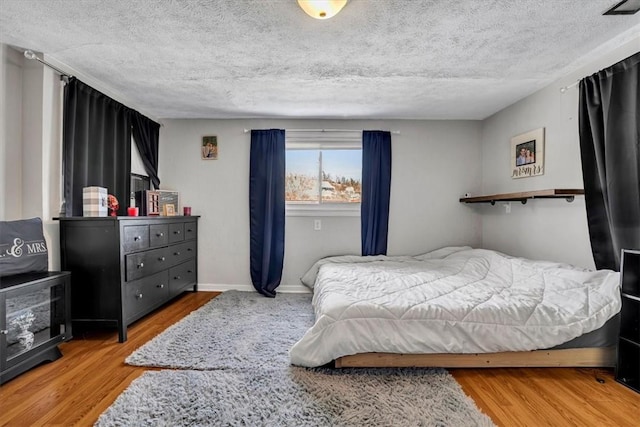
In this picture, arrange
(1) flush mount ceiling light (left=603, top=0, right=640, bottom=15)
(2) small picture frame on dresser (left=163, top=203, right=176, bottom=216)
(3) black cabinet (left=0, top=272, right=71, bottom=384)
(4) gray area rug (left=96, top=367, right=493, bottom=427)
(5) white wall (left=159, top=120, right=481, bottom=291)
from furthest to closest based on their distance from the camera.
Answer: (5) white wall (left=159, top=120, right=481, bottom=291)
(2) small picture frame on dresser (left=163, top=203, right=176, bottom=216)
(3) black cabinet (left=0, top=272, right=71, bottom=384)
(1) flush mount ceiling light (left=603, top=0, right=640, bottom=15)
(4) gray area rug (left=96, top=367, right=493, bottom=427)

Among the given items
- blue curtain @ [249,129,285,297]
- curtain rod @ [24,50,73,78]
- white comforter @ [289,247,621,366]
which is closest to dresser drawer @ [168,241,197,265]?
blue curtain @ [249,129,285,297]

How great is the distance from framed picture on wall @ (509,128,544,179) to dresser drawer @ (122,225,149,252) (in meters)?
3.68

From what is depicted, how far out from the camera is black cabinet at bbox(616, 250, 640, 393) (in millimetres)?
1708

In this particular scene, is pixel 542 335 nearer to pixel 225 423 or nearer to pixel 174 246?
pixel 225 423

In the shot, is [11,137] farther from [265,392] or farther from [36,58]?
[265,392]

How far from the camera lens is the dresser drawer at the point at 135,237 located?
232 centimetres

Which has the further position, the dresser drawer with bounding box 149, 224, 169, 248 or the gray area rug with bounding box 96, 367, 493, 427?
the dresser drawer with bounding box 149, 224, 169, 248

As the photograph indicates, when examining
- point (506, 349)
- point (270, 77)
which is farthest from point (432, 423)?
point (270, 77)

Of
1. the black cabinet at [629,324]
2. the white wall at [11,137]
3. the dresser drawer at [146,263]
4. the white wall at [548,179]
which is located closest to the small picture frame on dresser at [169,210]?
the dresser drawer at [146,263]

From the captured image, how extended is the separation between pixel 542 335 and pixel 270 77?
272 centimetres

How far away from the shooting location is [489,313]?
5.85ft

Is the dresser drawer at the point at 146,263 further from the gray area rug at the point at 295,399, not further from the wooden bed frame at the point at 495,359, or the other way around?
the wooden bed frame at the point at 495,359

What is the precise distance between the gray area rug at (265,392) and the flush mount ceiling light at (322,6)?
6.62ft

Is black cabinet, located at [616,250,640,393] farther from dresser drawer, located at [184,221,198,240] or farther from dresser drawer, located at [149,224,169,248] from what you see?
dresser drawer, located at [184,221,198,240]
